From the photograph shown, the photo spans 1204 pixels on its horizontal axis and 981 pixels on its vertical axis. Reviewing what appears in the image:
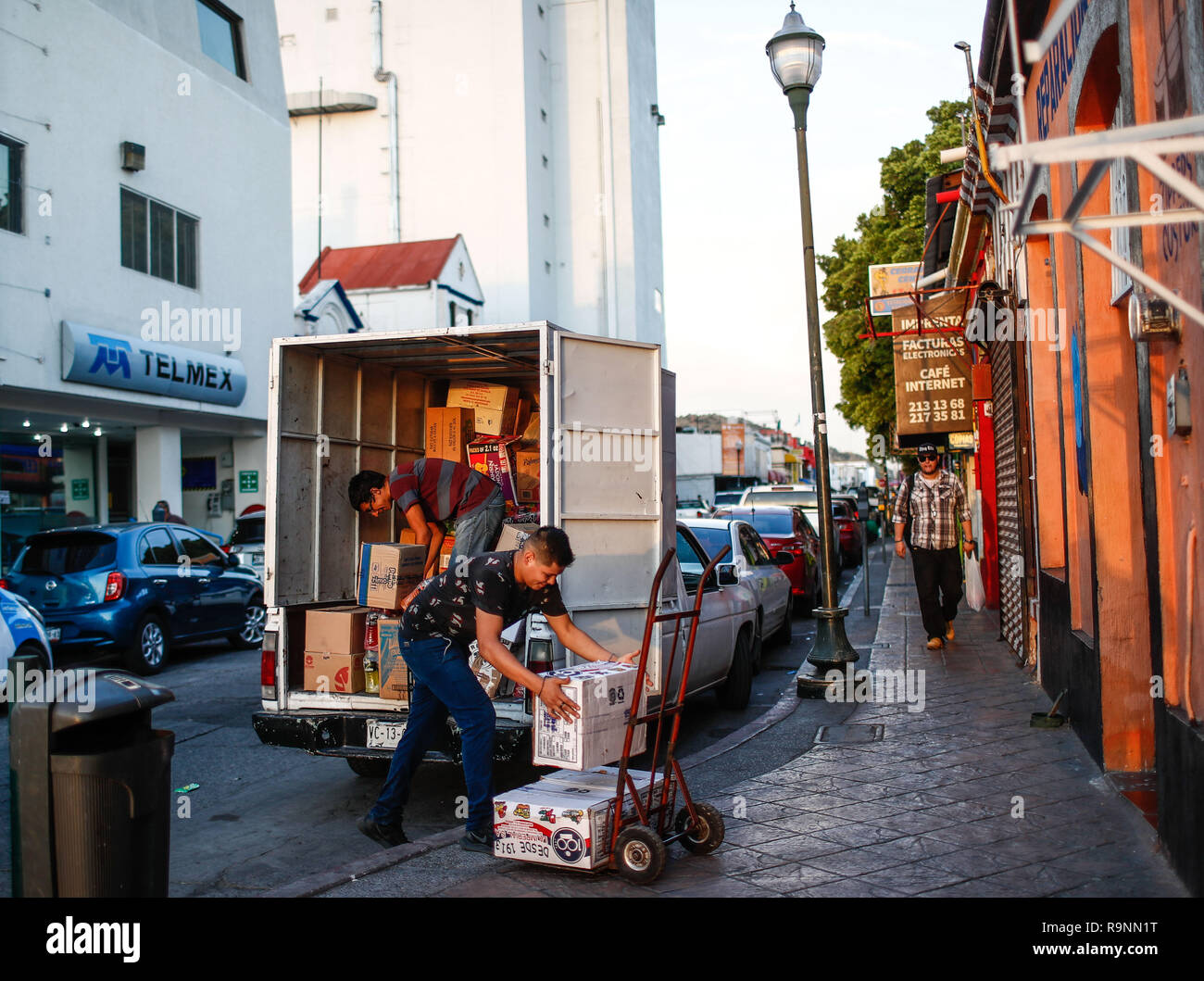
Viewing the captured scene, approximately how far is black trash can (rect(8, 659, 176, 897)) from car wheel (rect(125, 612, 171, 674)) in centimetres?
872

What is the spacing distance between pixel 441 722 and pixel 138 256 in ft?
52.6

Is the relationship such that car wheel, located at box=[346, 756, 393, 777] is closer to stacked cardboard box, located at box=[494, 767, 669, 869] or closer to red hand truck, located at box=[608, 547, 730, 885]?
stacked cardboard box, located at box=[494, 767, 669, 869]

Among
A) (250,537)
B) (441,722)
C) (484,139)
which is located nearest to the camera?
(441,722)

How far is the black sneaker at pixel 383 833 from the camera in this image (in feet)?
17.1

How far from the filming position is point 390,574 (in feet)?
22.4

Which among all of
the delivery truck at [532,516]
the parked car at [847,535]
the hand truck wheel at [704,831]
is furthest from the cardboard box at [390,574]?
the parked car at [847,535]

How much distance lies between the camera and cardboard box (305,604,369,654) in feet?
22.2

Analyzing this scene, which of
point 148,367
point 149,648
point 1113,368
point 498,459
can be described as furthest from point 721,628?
point 148,367

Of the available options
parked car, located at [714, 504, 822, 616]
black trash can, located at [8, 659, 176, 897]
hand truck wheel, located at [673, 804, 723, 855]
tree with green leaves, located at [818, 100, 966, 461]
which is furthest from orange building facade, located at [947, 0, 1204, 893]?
tree with green leaves, located at [818, 100, 966, 461]

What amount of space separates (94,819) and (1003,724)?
19.2 ft

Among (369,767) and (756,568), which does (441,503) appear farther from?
(756,568)

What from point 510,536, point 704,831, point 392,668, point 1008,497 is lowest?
point 704,831

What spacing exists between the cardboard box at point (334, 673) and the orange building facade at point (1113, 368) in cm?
442
